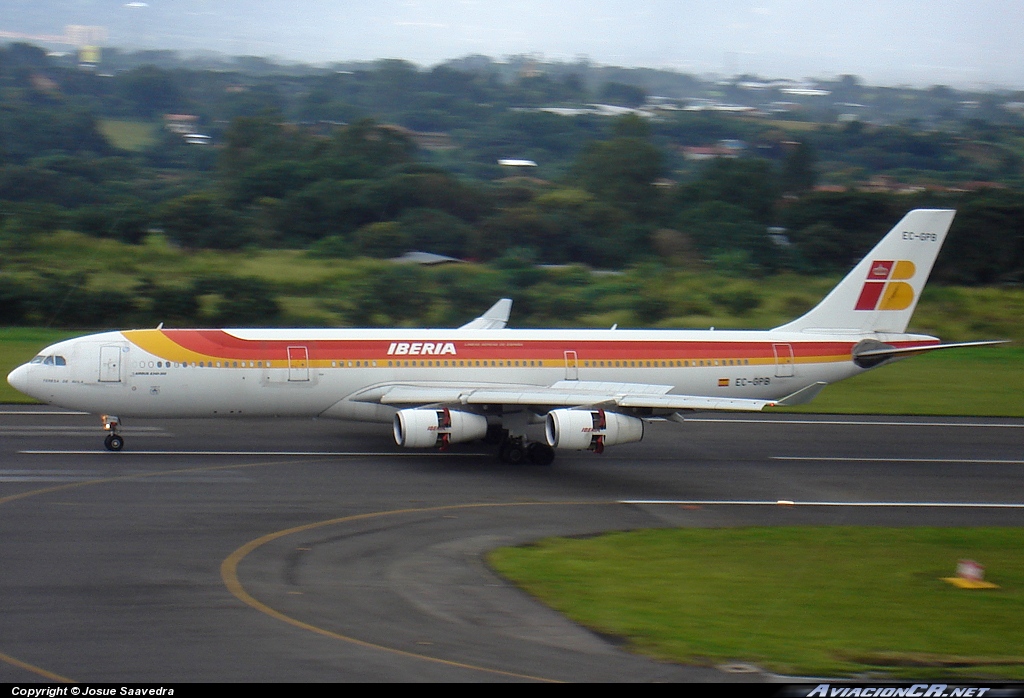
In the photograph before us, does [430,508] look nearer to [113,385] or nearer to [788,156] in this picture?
[113,385]

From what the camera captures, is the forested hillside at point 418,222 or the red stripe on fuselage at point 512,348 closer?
the red stripe on fuselage at point 512,348

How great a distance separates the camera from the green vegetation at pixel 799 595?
51.1 feet

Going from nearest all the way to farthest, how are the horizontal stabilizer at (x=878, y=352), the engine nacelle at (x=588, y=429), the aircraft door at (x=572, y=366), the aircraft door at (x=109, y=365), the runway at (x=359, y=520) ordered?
1. the runway at (x=359, y=520)
2. the engine nacelle at (x=588, y=429)
3. the aircraft door at (x=109, y=365)
4. the aircraft door at (x=572, y=366)
5. the horizontal stabilizer at (x=878, y=352)

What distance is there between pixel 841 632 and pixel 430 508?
10.4 meters

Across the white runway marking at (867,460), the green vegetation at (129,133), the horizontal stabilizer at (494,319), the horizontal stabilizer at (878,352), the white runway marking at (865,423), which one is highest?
the green vegetation at (129,133)

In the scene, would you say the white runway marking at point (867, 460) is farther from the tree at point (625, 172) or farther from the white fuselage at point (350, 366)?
the tree at point (625, 172)

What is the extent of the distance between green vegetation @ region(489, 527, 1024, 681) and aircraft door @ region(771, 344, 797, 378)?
31.6ft

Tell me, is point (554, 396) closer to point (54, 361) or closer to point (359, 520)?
point (359, 520)

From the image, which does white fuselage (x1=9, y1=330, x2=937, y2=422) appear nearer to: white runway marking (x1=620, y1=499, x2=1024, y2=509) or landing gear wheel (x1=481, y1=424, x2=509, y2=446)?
landing gear wheel (x1=481, y1=424, x2=509, y2=446)

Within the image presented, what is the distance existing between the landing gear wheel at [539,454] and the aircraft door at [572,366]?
2.51 meters

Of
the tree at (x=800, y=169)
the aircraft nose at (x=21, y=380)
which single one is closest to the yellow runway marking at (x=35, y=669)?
the aircraft nose at (x=21, y=380)

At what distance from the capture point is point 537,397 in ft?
93.1

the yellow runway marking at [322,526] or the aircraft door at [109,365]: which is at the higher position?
the aircraft door at [109,365]

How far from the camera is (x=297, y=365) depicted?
2966cm
